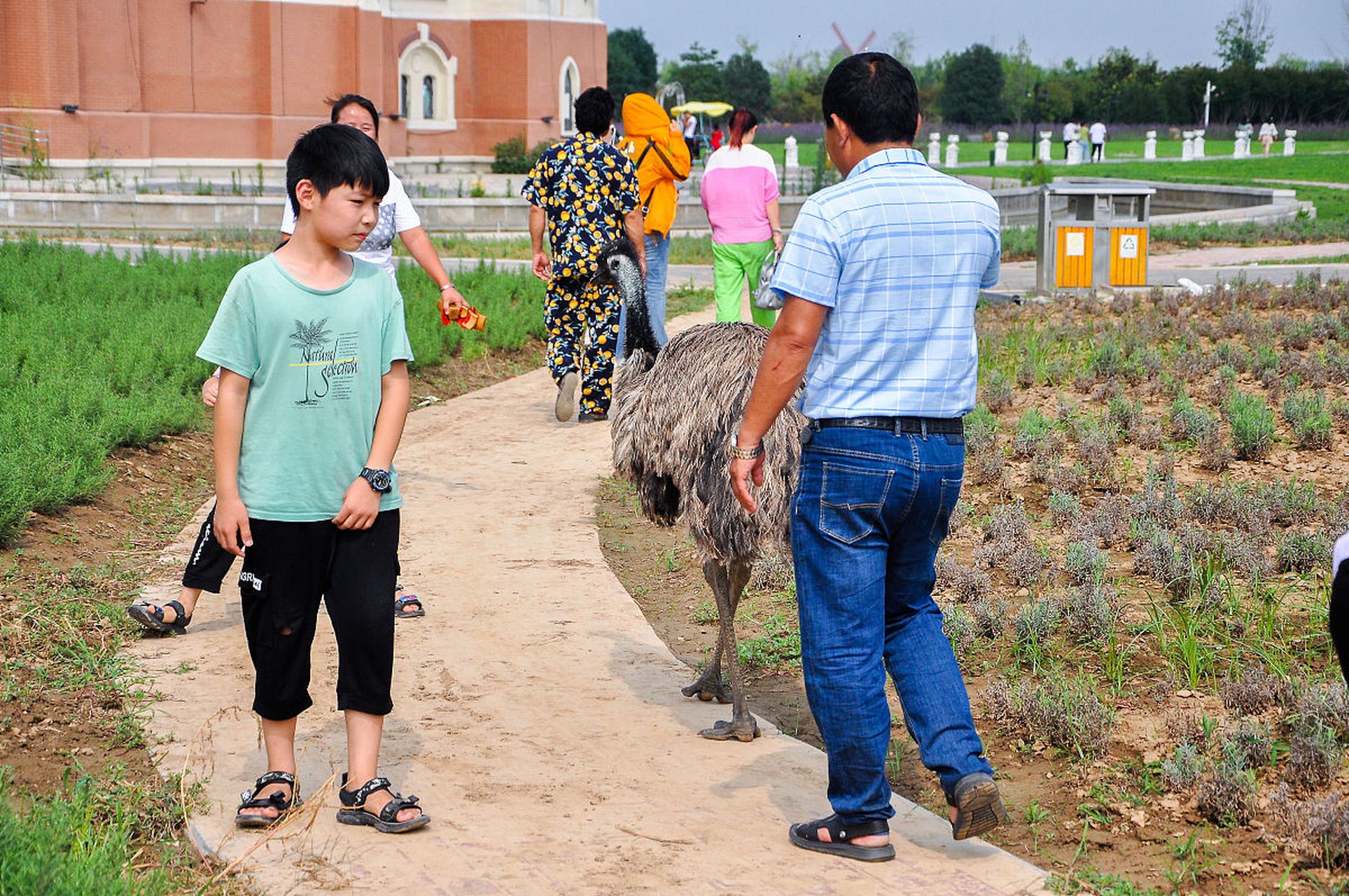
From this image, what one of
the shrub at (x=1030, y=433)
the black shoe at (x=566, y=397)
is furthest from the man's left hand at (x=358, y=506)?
the black shoe at (x=566, y=397)

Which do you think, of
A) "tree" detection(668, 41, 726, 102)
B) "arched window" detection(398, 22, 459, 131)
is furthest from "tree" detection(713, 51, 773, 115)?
"arched window" detection(398, 22, 459, 131)

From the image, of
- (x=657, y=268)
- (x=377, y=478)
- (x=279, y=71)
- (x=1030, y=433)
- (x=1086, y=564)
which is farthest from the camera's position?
(x=279, y=71)

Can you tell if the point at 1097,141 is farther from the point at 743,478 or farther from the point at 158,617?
the point at 743,478

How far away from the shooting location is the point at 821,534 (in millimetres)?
3646

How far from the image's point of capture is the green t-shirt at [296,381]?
12.4 ft

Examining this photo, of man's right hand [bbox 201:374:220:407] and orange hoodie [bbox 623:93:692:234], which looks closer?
man's right hand [bbox 201:374:220:407]

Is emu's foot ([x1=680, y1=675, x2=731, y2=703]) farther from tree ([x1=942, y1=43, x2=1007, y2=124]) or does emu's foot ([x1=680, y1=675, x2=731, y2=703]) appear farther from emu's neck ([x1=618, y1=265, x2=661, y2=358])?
tree ([x1=942, y1=43, x2=1007, y2=124])

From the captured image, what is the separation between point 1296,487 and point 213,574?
16.6 ft

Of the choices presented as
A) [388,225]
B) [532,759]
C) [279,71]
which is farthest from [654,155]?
[279,71]

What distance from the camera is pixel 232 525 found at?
377cm

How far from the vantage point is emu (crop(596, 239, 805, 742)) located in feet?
15.1

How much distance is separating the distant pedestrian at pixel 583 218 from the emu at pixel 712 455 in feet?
14.1

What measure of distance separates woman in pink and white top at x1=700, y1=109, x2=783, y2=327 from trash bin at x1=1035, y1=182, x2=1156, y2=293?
18.7 ft

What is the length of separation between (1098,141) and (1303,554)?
166 ft
